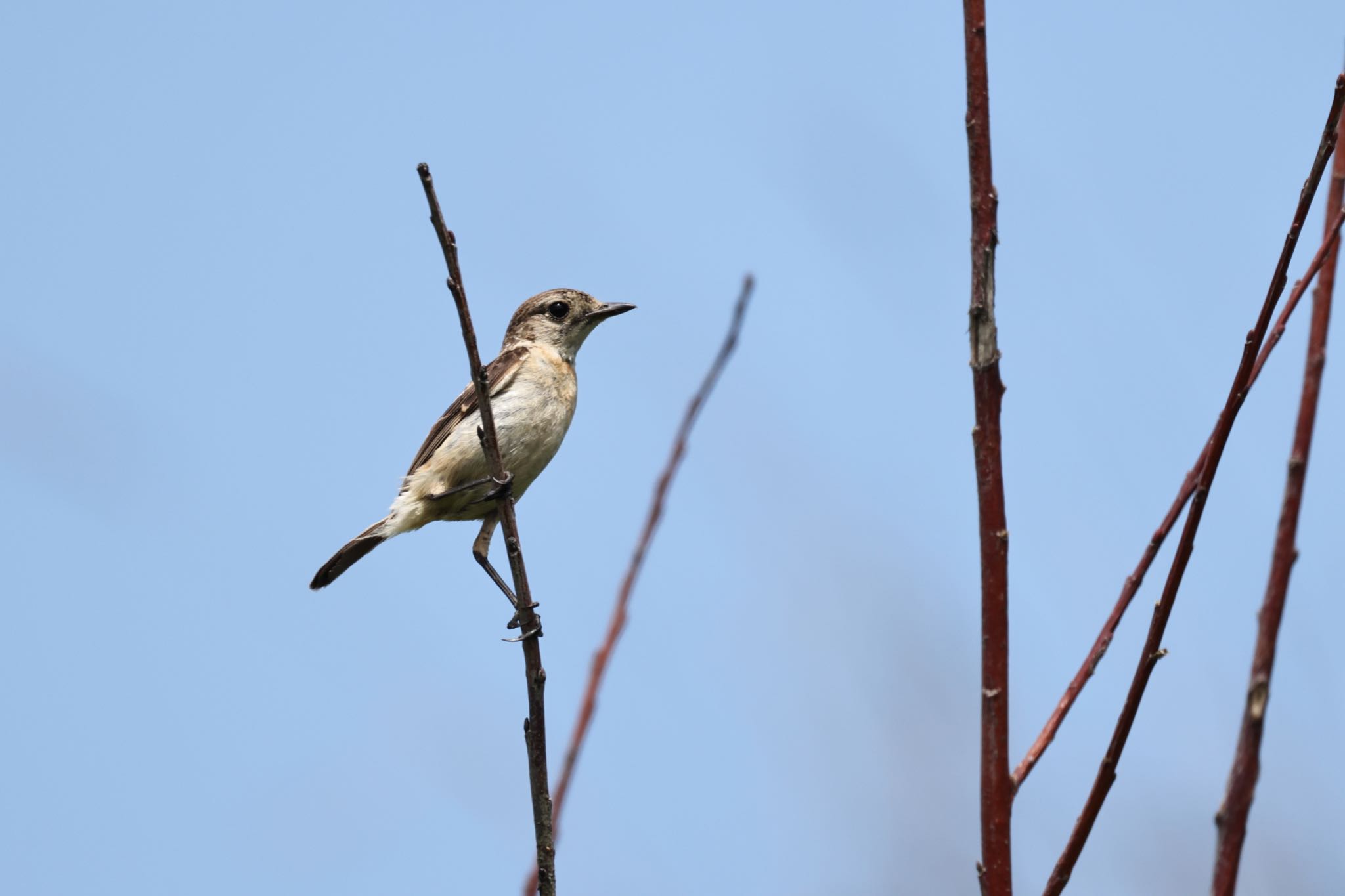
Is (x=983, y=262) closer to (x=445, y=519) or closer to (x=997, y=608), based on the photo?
(x=997, y=608)

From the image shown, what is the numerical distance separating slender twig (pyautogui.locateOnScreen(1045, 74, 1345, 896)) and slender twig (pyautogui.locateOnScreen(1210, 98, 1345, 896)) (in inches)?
5.9

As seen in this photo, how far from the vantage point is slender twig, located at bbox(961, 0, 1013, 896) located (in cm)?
212

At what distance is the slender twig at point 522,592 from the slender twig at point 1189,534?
1.36 metres

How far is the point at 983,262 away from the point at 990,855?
100 centimetres

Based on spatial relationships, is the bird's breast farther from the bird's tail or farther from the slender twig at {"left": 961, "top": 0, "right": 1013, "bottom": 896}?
the slender twig at {"left": 961, "top": 0, "right": 1013, "bottom": 896}

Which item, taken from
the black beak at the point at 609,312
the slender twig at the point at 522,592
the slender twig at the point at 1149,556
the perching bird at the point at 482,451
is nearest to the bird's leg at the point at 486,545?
the perching bird at the point at 482,451

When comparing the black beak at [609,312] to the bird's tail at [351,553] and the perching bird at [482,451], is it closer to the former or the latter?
the perching bird at [482,451]

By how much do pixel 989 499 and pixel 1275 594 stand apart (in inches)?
31.2

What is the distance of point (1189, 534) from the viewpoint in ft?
6.93

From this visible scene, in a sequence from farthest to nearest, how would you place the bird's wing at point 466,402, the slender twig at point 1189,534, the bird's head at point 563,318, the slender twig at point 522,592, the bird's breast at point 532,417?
the bird's head at point 563,318
the bird's wing at point 466,402
the bird's breast at point 532,417
the slender twig at point 522,592
the slender twig at point 1189,534

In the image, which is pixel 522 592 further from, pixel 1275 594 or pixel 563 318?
pixel 563 318

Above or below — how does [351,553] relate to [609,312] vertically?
below

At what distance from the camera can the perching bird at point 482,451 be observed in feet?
21.6

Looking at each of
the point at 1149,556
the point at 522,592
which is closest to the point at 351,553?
the point at 522,592
